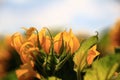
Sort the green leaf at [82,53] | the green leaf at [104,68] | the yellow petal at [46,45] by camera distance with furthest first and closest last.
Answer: the yellow petal at [46,45], the green leaf at [82,53], the green leaf at [104,68]

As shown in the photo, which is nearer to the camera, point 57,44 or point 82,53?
point 82,53

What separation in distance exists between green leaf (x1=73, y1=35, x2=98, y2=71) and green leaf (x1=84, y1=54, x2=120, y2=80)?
0.09 m

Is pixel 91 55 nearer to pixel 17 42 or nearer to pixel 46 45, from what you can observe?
pixel 46 45

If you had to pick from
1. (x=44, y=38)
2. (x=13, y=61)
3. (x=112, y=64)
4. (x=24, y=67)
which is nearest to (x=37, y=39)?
(x=44, y=38)

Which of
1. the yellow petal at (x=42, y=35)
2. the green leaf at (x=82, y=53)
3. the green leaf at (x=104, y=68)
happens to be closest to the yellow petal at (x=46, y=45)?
the yellow petal at (x=42, y=35)

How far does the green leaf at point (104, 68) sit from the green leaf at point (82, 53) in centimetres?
9

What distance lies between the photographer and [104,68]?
4.91 ft

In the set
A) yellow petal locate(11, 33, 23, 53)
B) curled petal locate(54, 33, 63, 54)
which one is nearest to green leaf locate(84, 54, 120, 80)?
curled petal locate(54, 33, 63, 54)

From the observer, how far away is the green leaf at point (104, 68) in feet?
4.71

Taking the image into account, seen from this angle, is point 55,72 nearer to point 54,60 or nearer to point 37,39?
point 54,60

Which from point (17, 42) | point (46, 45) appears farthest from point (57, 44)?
point (17, 42)

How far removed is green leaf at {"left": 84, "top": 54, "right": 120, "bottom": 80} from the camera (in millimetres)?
1437

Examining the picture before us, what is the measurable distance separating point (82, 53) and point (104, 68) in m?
0.12

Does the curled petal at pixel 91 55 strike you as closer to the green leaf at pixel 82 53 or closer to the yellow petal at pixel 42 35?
the green leaf at pixel 82 53
